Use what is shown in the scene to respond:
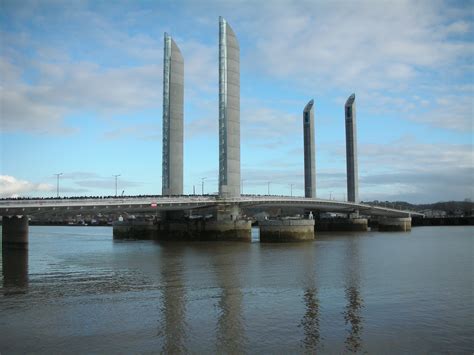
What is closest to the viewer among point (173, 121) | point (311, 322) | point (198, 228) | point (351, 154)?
point (311, 322)

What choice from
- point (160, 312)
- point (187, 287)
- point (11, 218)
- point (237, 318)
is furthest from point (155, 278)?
point (11, 218)

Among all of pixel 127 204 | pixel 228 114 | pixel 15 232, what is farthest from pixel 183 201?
pixel 15 232

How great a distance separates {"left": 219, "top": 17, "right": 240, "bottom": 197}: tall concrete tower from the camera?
6481 cm

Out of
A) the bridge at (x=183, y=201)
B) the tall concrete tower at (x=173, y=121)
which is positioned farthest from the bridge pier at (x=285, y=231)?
the tall concrete tower at (x=173, y=121)

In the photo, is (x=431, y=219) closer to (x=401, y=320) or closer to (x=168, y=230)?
(x=168, y=230)

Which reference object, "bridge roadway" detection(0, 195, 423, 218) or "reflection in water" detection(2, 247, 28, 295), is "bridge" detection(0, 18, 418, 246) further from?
"reflection in water" detection(2, 247, 28, 295)

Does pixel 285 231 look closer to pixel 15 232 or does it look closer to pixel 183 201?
pixel 183 201

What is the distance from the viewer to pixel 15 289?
76.6ft

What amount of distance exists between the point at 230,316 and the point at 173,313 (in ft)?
7.05

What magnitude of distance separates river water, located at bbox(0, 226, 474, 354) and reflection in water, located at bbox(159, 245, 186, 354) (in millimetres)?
40

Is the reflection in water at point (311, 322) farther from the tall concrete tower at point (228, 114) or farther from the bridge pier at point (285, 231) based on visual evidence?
the tall concrete tower at point (228, 114)

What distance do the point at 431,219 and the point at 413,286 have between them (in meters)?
125

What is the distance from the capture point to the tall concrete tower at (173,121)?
79.0m

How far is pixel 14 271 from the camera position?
30.6 m
